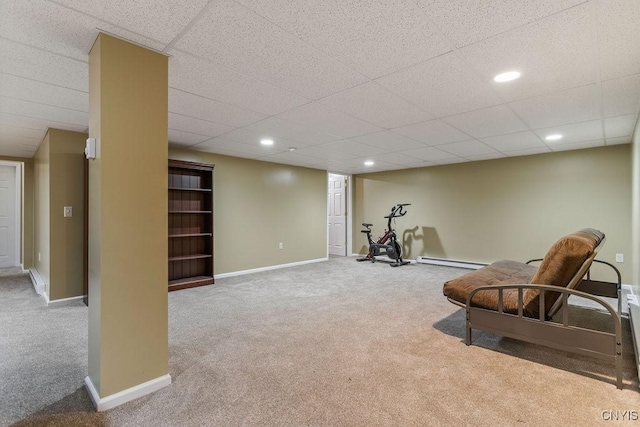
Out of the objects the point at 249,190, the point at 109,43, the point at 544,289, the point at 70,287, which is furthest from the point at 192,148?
the point at 544,289

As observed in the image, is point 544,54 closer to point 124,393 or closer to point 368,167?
point 124,393

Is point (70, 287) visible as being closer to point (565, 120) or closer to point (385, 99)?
point (385, 99)

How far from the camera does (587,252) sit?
2135 mm

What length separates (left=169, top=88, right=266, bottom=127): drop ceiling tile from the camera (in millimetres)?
2734

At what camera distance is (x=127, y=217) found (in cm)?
182

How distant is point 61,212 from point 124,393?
3.05 m

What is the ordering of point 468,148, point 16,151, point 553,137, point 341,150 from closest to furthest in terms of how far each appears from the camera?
1. point 553,137
2. point 468,148
3. point 341,150
4. point 16,151

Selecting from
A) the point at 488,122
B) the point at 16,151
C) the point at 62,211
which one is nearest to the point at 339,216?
the point at 488,122

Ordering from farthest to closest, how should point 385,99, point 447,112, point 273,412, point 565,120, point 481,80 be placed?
point 565,120
point 447,112
point 385,99
point 481,80
point 273,412

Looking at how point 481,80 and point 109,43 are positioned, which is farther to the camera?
point 481,80

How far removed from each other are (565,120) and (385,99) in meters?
2.18

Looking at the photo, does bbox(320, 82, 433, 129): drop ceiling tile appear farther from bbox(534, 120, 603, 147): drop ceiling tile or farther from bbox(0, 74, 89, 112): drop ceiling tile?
bbox(0, 74, 89, 112): drop ceiling tile

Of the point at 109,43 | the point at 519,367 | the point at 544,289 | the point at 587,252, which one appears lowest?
the point at 519,367

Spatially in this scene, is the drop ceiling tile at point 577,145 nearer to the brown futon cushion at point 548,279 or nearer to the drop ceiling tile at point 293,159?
the brown futon cushion at point 548,279
